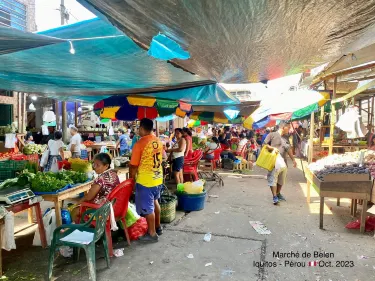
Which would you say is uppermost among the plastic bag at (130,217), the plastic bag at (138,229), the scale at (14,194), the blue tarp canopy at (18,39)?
the blue tarp canopy at (18,39)

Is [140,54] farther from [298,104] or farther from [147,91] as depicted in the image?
[298,104]

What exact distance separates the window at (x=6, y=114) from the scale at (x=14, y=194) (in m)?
10.1

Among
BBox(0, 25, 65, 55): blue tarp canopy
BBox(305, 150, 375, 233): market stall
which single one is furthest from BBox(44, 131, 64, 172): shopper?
A: BBox(305, 150, 375, 233): market stall

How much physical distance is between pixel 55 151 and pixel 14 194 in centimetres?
400

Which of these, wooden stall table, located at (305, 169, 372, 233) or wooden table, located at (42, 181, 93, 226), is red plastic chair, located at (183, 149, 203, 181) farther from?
wooden table, located at (42, 181, 93, 226)

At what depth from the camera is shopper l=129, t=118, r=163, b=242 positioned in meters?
4.43

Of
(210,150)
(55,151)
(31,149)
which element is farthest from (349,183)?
(31,149)

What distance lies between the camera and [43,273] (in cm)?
372

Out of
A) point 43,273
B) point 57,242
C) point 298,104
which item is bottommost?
point 43,273

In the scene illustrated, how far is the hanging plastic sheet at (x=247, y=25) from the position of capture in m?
2.20

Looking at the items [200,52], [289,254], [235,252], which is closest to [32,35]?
[200,52]

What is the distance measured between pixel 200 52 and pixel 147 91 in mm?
3321

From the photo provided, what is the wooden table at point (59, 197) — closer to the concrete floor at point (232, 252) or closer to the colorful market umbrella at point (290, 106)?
the concrete floor at point (232, 252)

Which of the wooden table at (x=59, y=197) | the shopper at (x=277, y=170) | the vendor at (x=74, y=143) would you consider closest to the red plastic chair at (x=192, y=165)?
the shopper at (x=277, y=170)
